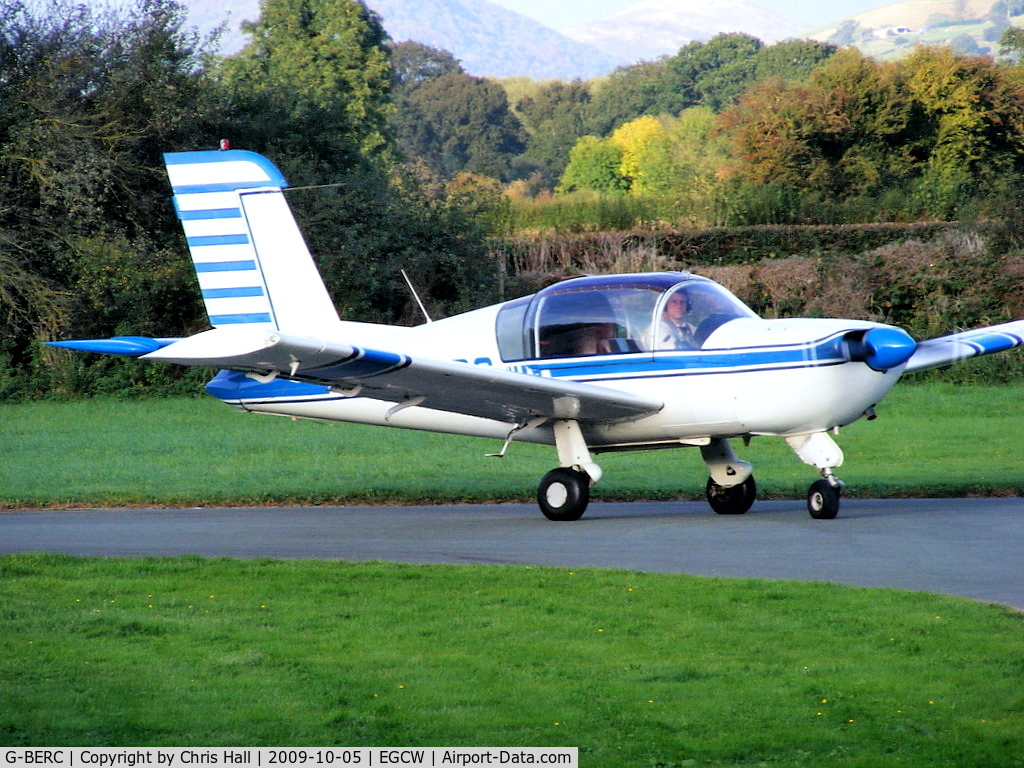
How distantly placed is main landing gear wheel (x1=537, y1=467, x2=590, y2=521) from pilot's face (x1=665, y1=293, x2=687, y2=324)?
5.64ft

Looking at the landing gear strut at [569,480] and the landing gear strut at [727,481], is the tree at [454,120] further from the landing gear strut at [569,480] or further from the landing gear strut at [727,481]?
the landing gear strut at [569,480]

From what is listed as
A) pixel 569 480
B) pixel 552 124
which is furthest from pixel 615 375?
pixel 552 124

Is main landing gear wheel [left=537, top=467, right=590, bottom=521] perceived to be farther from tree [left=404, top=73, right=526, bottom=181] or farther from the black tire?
tree [left=404, top=73, right=526, bottom=181]

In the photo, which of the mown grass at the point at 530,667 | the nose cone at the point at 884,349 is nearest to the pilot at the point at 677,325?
the nose cone at the point at 884,349

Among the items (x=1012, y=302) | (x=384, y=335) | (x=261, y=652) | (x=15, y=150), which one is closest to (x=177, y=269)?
(x=15, y=150)

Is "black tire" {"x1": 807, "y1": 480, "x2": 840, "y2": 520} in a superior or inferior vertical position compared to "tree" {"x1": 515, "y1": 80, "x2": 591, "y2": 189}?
inferior

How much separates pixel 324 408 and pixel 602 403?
3114 millimetres

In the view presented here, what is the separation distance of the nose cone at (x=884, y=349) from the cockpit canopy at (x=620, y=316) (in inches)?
50.1

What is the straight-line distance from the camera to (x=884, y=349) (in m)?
11.4

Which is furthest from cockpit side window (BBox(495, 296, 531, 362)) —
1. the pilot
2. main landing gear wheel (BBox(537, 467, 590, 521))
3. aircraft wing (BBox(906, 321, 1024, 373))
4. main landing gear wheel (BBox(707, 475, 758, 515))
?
aircraft wing (BBox(906, 321, 1024, 373))

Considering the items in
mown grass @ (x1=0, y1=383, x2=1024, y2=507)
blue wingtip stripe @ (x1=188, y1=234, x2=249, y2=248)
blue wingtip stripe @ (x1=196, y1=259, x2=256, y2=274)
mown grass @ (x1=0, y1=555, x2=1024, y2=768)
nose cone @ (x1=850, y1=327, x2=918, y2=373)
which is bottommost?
mown grass @ (x1=0, y1=383, x2=1024, y2=507)

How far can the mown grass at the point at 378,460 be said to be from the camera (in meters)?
15.4

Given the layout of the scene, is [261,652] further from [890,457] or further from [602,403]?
[890,457]

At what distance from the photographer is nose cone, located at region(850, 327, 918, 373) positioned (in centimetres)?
1134
